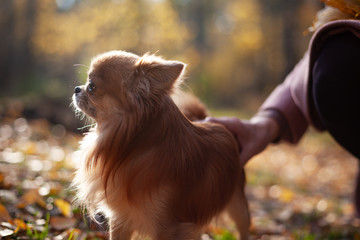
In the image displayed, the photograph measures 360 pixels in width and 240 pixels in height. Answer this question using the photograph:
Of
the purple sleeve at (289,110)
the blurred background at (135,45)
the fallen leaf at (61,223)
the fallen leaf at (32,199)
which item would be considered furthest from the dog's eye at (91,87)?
the blurred background at (135,45)

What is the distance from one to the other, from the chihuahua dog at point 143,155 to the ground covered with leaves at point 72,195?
19.3 inches

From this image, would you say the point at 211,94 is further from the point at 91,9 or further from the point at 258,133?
the point at 258,133

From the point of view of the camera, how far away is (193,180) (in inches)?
89.0

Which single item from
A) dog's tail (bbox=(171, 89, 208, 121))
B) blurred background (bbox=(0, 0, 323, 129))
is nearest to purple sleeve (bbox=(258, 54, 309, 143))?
dog's tail (bbox=(171, 89, 208, 121))

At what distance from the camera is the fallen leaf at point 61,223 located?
2844 millimetres

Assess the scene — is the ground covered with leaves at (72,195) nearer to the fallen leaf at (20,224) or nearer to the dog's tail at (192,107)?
the fallen leaf at (20,224)

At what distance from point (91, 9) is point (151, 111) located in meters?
15.5

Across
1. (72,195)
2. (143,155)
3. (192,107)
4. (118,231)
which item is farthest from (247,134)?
(72,195)

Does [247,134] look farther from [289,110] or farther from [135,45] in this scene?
[135,45]

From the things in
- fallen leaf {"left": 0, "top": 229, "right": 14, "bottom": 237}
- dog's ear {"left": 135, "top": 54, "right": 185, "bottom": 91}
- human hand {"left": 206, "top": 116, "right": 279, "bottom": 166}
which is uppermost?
dog's ear {"left": 135, "top": 54, "right": 185, "bottom": 91}

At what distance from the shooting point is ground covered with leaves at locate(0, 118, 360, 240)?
9.40 feet

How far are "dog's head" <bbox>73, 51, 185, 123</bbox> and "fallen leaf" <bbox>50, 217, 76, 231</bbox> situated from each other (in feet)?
3.43

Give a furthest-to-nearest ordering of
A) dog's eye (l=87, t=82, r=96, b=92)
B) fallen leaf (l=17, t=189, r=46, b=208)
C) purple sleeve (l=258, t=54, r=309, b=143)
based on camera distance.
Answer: purple sleeve (l=258, t=54, r=309, b=143) → fallen leaf (l=17, t=189, r=46, b=208) → dog's eye (l=87, t=82, r=96, b=92)

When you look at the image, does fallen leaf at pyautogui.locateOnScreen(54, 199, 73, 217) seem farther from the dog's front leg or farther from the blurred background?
the blurred background
